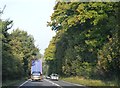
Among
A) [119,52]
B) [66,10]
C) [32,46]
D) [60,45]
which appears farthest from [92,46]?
[32,46]

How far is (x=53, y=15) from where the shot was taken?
5328 centimetres

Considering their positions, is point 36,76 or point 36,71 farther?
point 36,71

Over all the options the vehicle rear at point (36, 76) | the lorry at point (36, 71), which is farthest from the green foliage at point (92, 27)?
the lorry at point (36, 71)

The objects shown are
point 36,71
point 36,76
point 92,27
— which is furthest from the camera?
point 36,71

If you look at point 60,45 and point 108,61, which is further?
point 60,45

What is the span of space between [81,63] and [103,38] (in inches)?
624

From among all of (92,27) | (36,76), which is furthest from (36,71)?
(92,27)

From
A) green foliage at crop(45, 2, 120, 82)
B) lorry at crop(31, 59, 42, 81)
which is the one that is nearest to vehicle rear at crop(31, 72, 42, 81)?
lorry at crop(31, 59, 42, 81)

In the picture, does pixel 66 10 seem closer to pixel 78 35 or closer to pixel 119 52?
pixel 78 35

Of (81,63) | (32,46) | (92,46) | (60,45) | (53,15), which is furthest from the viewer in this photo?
(32,46)

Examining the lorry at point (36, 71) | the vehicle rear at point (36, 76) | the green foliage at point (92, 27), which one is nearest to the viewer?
the green foliage at point (92, 27)

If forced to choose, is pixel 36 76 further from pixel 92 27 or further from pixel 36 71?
pixel 92 27

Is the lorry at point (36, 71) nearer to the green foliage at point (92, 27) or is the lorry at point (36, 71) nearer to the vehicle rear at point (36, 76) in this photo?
the vehicle rear at point (36, 76)

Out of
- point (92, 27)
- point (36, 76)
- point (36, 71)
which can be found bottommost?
point (36, 76)
